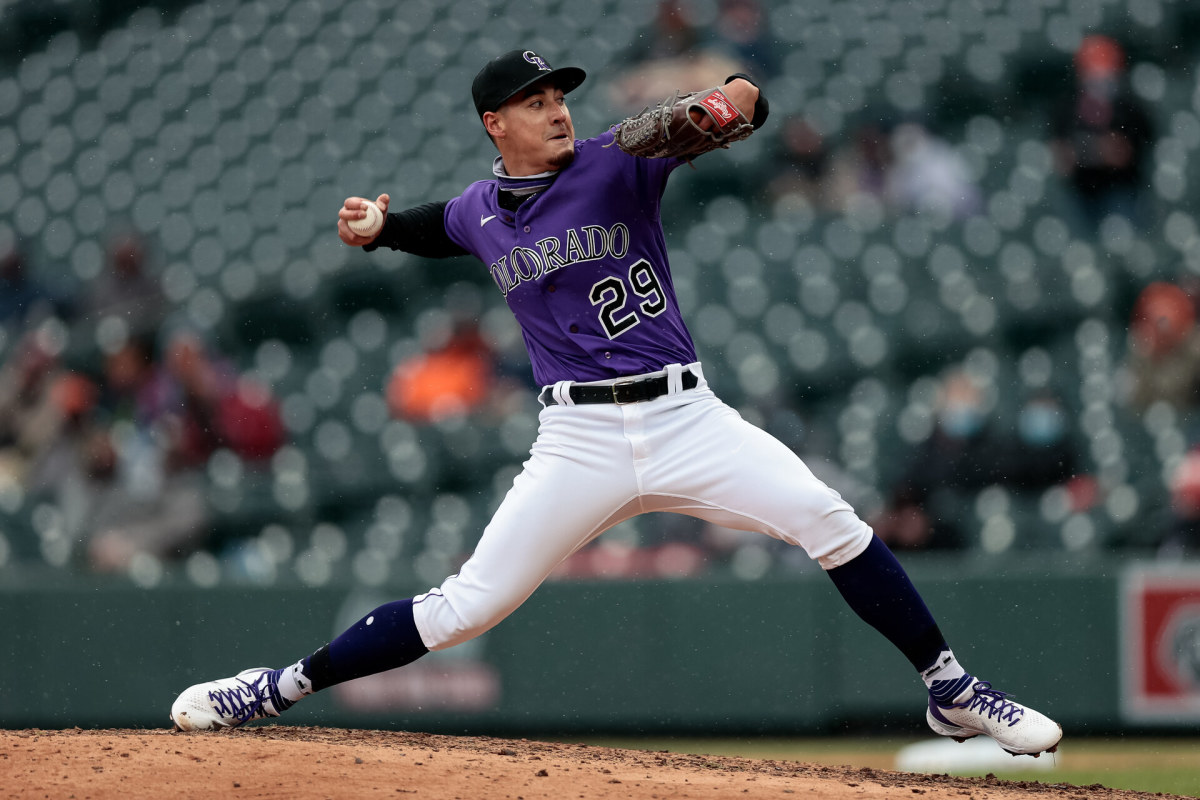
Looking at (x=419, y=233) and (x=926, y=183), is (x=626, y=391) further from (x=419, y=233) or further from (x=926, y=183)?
(x=926, y=183)

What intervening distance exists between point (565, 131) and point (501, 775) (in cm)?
153

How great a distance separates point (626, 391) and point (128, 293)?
596 cm

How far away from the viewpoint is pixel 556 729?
260 inches

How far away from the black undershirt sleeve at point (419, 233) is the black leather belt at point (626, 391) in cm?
59

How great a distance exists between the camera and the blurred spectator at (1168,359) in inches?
284

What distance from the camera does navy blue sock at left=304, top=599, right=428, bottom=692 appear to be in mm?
3383

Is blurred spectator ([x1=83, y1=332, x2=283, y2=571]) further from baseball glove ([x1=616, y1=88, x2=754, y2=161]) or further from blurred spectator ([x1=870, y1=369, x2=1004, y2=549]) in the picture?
baseball glove ([x1=616, y1=88, x2=754, y2=161])

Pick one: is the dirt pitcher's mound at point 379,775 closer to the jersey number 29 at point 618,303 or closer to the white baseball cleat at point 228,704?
the white baseball cleat at point 228,704

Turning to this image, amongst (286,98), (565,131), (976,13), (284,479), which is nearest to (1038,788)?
(565,131)

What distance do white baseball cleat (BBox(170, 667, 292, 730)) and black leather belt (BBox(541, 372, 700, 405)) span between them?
113 centimetres

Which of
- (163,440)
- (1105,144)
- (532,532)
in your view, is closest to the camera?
(532,532)

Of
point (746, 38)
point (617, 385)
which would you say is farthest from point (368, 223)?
point (746, 38)

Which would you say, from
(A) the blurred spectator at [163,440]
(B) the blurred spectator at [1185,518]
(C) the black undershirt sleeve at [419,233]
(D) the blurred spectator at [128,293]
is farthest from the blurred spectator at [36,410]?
(B) the blurred spectator at [1185,518]

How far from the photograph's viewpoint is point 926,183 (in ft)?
27.9
